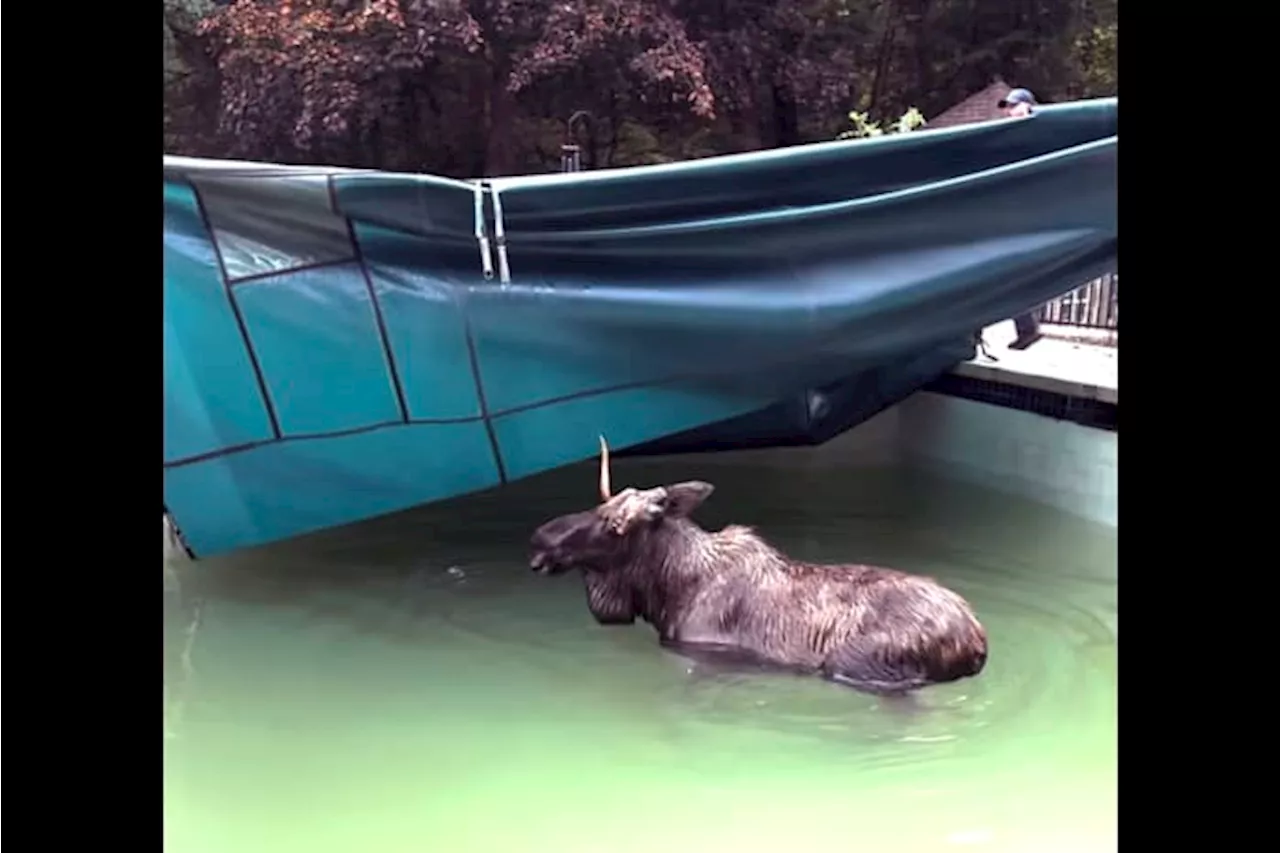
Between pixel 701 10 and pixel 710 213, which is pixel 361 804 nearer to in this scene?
pixel 710 213

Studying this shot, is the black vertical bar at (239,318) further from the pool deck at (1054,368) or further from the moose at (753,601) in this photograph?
the pool deck at (1054,368)

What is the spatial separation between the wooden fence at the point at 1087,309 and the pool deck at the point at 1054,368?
0.98 ft

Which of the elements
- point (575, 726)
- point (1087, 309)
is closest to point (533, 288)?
point (575, 726)

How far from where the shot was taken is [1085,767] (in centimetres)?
294

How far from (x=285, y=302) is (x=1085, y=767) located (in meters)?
2.50

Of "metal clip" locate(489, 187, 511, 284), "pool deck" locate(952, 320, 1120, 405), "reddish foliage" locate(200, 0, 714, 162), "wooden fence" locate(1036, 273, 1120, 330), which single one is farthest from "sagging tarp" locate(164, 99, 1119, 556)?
"reddish foliage" locate(200, 0, 714, 162)

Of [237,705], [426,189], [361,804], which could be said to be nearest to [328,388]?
[426,189]

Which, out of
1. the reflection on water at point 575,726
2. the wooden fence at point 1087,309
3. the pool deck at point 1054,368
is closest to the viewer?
the reflection on water at point 575,726

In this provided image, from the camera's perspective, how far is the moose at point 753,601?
131 inches

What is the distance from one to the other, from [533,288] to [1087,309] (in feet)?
14.0

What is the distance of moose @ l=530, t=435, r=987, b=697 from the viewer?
131 inches

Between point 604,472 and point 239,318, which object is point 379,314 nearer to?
point 239,318

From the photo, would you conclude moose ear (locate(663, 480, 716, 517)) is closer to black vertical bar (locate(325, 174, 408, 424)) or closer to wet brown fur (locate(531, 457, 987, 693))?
wet brown fur (locate(531, 457, 987, 693))

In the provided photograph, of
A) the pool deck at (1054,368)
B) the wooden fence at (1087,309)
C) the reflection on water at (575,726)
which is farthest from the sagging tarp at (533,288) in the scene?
the wooden fence at (1087,309)
